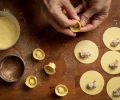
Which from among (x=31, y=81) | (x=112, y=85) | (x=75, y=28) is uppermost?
(x=75, y=28)

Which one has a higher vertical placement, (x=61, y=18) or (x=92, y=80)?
(x=61, y=18)

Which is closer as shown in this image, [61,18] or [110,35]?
[61,18]

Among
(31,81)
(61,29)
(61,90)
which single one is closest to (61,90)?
(61,90)

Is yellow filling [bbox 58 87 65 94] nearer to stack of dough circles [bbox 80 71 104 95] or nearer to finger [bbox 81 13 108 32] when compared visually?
stack of dough circles [bbox 80 71 104 95]

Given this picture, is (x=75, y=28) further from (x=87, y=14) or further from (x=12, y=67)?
(x=12, y=67)

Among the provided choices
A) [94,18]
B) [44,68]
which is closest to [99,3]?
[94,18]
